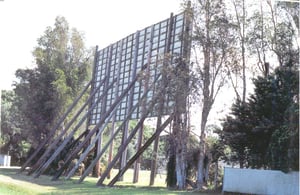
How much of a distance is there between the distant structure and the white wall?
1.05 m

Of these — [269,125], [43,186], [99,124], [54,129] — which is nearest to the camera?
[43,186]

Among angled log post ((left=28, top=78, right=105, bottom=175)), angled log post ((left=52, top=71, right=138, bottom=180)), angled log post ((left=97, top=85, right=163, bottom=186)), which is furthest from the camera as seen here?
angled log post ((left=97, top=85, right=163, bottom=186))

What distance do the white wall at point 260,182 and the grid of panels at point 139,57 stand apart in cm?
110

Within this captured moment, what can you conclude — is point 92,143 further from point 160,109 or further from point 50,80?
point 50,80

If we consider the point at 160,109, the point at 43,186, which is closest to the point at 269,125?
the point at 160,109

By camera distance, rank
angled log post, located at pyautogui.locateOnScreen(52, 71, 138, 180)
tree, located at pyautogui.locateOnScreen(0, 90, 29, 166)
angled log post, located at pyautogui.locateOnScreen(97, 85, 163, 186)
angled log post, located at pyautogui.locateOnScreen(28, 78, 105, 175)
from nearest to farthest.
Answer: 1. tree, located at pyautogui.locateOnScreen(0, 90, 29, 166)
2. angled log post, located at pyautogui.locateOnScreen(28, 78, 105, 175)
3. angled log post, located at pyautogui.locateOnScreen(52, 71, 138, 180)
4. angled log post, located at pyautogui.locateOnScreen(97, 85, 163, 186)

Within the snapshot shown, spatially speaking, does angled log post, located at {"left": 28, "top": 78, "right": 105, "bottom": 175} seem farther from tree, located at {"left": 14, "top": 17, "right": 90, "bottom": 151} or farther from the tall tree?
the tall tree

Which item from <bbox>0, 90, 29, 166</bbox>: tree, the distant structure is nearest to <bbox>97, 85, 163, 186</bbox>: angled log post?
the distant structure

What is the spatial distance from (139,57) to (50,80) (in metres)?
1.85

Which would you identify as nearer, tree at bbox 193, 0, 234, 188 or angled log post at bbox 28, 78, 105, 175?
angled log post at bbox 28, 78, 105, 175

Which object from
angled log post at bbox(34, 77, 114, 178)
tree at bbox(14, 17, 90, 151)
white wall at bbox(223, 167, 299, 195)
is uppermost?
tree at bbox(14, 17, 90, 151)

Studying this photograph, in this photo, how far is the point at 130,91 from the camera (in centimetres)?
567

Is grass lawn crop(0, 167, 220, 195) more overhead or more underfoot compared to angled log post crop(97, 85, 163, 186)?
more underfoot

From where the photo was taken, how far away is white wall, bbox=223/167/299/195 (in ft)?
13.5
